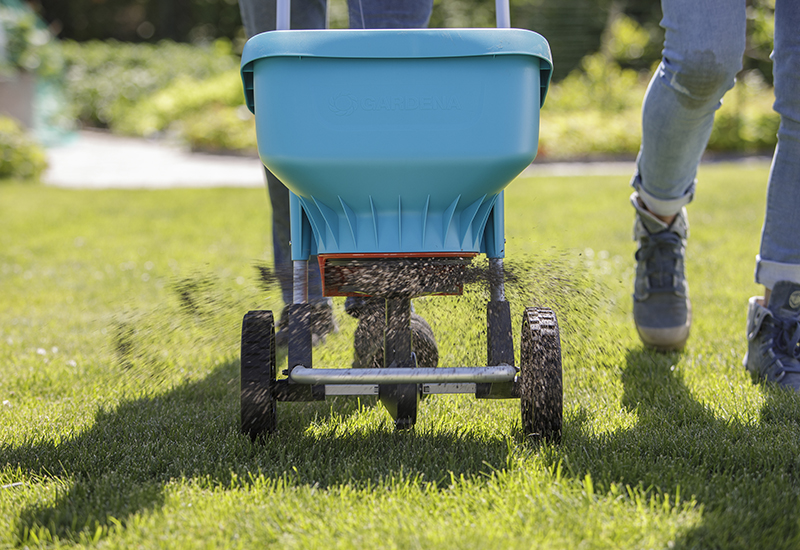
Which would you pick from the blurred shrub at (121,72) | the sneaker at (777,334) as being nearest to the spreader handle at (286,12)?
the sneaker at (777,334)

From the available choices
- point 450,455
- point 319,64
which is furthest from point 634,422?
point 319,64

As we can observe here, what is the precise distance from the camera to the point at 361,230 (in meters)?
1.84

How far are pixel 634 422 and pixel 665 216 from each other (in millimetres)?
897

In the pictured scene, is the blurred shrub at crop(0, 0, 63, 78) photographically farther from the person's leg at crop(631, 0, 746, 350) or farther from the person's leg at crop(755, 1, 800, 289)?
the person's leg at crop(755, 1, 800, 289)

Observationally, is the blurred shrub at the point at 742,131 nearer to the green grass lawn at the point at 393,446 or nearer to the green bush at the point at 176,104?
the green bush at the point at 176,104

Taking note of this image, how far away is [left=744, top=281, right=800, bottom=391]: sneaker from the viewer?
2176 millimetres

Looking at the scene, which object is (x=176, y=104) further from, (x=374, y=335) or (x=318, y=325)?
(x=374, y=335)

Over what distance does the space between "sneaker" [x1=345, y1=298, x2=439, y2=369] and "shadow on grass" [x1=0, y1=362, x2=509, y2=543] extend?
158mm

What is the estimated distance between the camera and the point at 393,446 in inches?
71.4

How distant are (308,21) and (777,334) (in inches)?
71.5

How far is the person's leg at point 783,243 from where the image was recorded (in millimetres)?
2145

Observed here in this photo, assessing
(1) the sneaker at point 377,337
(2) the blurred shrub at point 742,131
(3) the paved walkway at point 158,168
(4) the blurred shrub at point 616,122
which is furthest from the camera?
(2) the blurred shrub at point 742,131

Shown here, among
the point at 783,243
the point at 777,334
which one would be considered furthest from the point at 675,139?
the point at 777,334

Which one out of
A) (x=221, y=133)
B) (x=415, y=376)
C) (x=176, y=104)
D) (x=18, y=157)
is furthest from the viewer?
(x=176, y=104)
